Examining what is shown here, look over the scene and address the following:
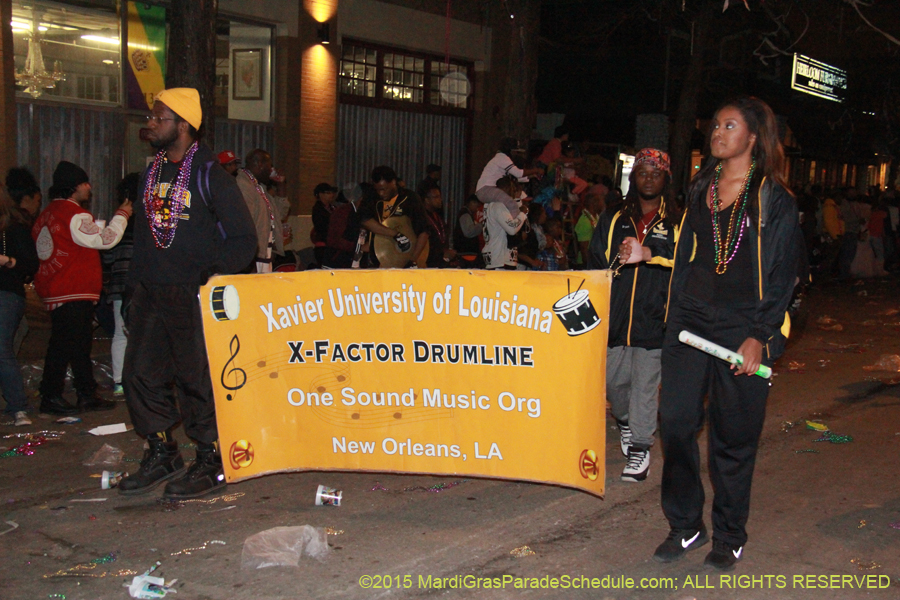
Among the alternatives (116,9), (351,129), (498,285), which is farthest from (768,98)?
(498,285)

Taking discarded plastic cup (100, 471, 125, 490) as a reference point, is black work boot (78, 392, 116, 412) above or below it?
below

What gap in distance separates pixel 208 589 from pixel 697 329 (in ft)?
8.33

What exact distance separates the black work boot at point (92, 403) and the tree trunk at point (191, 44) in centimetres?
268

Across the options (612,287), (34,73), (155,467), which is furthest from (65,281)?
(34,73)

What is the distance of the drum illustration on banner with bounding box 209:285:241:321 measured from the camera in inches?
204

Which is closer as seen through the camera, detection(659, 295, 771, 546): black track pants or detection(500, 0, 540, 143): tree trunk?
detection(659, 295, 771, 546): black track pants

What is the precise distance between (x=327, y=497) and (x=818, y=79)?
2751 cm

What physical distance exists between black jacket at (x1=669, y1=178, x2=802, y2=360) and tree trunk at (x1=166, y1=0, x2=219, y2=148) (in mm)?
5939

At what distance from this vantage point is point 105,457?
6.23 m

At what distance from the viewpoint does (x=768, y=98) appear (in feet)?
97.0

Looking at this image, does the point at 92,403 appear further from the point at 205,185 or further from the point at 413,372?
the point at 413,372

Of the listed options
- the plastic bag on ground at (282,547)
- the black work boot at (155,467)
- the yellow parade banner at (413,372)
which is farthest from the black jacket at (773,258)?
the black work boot at (155,467)

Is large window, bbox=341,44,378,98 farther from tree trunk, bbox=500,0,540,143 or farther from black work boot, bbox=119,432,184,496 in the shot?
black work boot, bbox=119,432,184,496

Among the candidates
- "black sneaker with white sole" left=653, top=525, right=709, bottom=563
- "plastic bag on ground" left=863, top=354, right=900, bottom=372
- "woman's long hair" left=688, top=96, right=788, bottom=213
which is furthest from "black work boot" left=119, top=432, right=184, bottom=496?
"plastic bag on ground" left=863, top=354, right=900, bottom=372
